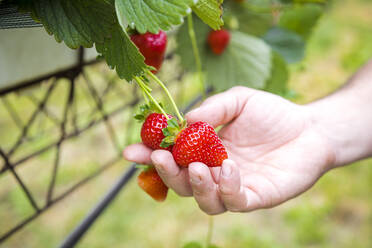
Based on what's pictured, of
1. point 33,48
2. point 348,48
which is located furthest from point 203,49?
point 348,48

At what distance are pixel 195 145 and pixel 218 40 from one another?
0.31 m

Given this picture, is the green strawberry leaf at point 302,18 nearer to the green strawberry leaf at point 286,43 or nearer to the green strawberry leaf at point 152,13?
the green strawberry leaf at point 286,43

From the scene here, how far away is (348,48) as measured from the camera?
2332mm

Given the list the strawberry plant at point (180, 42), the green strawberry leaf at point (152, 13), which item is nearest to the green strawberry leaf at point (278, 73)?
the strawberry plant at point (180, 42)

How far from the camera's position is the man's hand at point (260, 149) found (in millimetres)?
419

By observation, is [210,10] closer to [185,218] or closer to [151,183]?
[151,183]

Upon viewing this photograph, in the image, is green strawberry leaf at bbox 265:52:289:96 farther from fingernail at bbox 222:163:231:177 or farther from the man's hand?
fingernail at bbox 222:163:231:177

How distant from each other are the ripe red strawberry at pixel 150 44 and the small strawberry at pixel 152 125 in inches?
2.7

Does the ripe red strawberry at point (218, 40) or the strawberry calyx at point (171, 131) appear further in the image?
the ripe red strawberry at point (218, 40)

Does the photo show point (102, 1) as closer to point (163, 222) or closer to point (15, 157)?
point (163, 222)

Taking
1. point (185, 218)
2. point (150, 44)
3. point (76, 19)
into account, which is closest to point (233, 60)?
point (150, 44)

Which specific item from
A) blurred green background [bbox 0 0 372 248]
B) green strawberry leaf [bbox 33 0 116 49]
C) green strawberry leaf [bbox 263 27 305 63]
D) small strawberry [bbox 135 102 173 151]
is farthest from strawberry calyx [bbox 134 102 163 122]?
blurred green background [bbox 0 0 372 248]

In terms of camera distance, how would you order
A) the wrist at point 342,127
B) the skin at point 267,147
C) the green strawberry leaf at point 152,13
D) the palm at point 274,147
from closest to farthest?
1. the green strawberry leaf at point 152,13
2. the skin at point 267,147
3. the palm at point 274,147
4. the wrist at point 342,127

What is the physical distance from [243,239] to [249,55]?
813 millimetres
